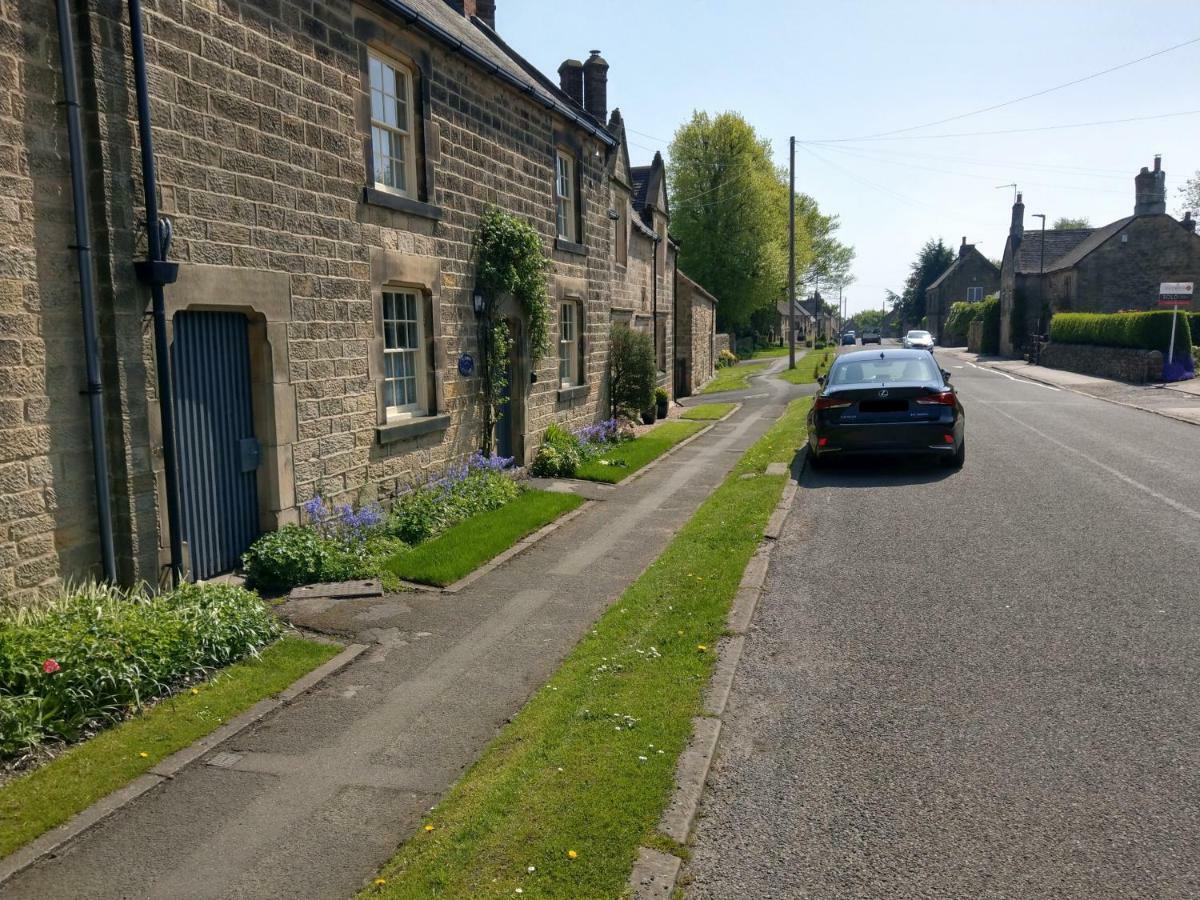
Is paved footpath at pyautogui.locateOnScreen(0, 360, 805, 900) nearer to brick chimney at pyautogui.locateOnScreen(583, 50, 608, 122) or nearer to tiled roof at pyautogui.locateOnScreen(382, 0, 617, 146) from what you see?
tiled roof at pyautogui.locateOnScreen(382, 0, 617, 146)

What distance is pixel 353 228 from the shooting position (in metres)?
9.49

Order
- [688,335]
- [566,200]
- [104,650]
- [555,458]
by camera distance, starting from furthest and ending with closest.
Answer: [688,335]
[566,200]
[555,458]
[104,650]

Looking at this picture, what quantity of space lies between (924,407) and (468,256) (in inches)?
261

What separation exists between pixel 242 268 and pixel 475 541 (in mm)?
3736

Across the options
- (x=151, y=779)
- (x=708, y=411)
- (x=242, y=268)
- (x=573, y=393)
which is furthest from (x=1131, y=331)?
(x=151, y=779)

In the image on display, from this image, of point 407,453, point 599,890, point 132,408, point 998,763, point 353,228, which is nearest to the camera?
point 599,890

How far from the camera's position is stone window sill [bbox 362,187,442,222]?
9711mm

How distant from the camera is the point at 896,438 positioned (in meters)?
12.1

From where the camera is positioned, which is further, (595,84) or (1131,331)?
(1131,331)

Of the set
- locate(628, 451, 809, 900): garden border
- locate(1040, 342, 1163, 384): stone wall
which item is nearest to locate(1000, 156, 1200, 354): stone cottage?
locate(1040, 342, 1163, 384): stone wall

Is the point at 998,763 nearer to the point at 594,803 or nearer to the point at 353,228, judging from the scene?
the point at 594,803

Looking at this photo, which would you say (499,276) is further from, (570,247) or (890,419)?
(890,419)

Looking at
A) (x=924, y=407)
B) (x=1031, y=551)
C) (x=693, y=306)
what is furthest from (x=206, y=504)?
(x=693, y=306)

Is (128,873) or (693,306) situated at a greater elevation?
(693,306)
